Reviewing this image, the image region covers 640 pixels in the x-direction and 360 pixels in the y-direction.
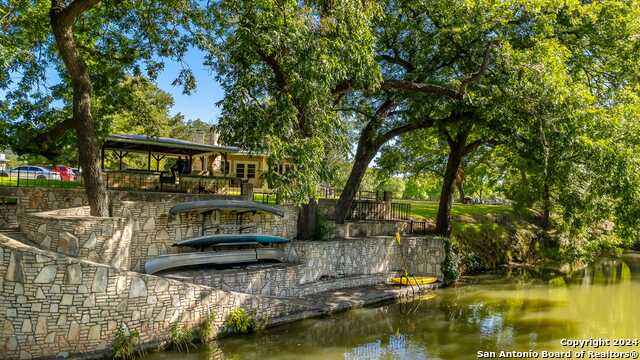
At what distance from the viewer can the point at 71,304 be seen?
28.9ft

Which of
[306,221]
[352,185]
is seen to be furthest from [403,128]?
[306,221]

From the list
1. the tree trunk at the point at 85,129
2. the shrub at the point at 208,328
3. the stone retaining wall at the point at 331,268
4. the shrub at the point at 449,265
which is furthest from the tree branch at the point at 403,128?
the tree trunk at the point at 85,129

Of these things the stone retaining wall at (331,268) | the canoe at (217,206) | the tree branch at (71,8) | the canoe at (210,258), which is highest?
the tree branch at (71,8)

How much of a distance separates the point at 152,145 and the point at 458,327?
13.1m

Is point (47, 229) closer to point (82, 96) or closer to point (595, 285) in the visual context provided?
point (82, 96)

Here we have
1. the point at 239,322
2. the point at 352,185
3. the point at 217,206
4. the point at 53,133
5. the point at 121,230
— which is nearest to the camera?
the point at 121,230

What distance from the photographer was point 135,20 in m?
14.5

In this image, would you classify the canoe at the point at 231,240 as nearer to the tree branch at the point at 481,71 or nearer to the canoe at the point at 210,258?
the canoe at the point at 210,258

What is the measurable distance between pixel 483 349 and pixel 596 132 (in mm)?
7789

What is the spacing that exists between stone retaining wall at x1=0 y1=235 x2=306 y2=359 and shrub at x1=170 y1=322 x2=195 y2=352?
148 millimetres

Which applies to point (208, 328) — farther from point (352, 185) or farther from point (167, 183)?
point (167, 183)

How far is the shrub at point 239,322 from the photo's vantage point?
36.3 feet

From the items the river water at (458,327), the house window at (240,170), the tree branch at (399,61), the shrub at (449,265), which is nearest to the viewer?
the river water at (458,327)

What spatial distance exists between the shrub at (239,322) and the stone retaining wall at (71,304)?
1.13 m
